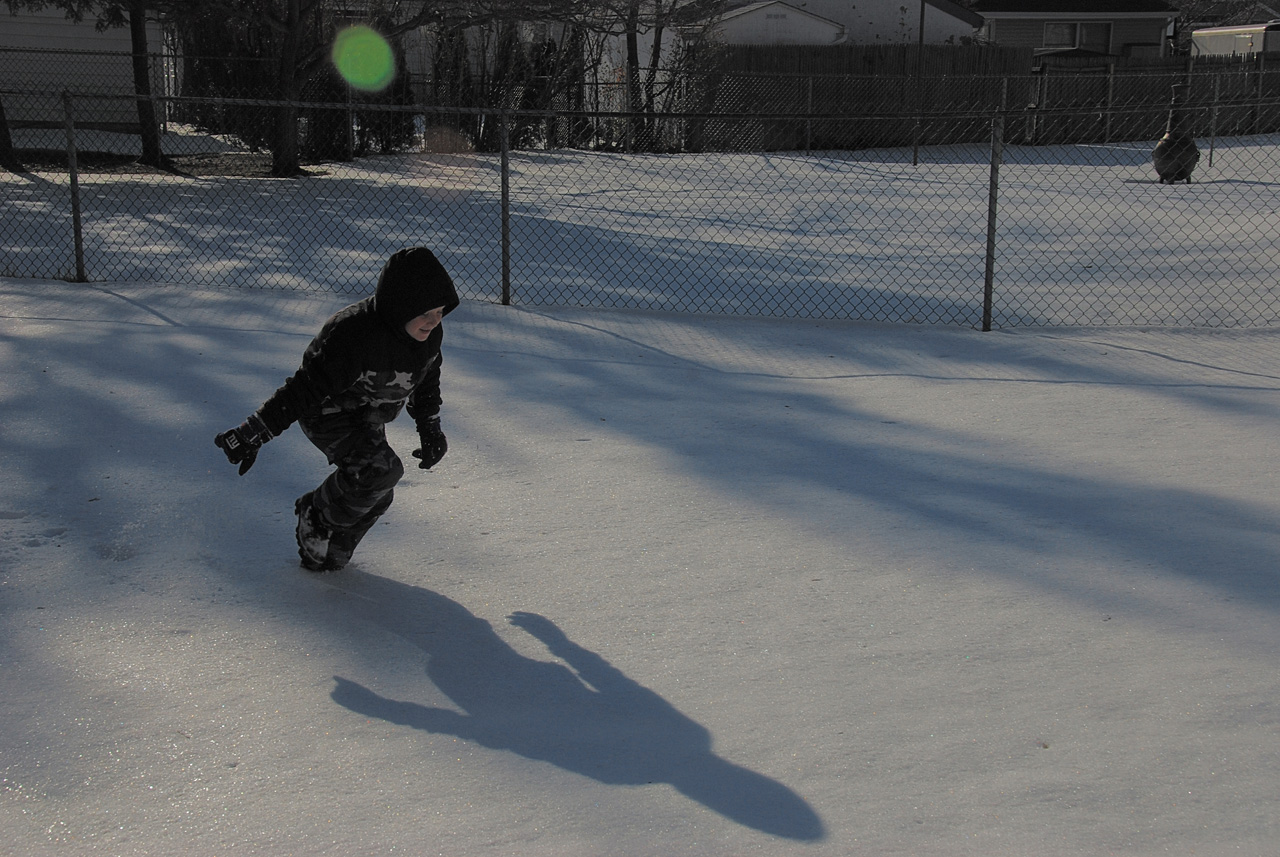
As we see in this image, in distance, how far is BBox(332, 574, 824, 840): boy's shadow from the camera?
8.52ft

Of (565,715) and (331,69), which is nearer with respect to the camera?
(565,715)

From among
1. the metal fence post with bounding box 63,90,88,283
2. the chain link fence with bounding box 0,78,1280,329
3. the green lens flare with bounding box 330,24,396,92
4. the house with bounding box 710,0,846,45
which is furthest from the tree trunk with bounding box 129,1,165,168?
the house with bounding box 710,0,846,45

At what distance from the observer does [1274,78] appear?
29.2 m

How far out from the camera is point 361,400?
3564mm

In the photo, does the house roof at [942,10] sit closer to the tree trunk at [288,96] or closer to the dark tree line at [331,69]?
the dark tree line at [331,69]

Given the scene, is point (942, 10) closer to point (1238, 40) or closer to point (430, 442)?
point (1238, 40)

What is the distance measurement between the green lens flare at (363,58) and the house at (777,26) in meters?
12.8

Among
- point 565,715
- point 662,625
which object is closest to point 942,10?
point 662,625

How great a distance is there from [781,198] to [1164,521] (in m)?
12.4

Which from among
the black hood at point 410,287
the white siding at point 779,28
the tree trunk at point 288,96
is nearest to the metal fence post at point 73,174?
the black hood at point 410,287

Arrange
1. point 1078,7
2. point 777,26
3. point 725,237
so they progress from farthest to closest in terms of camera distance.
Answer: point 1078,7, point 777,26, point 725,237

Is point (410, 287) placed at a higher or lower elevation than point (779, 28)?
lower

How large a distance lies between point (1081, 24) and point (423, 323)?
134 ft

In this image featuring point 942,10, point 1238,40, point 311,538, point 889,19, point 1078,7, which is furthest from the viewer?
point 1238,40
